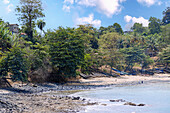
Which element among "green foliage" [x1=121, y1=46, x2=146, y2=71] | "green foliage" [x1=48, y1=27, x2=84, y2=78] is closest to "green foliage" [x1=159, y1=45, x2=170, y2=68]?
"green foliage" [x1=121, y1=46, x2=146, y2=71]

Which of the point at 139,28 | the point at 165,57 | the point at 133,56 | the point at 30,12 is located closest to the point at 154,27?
the point at 139,28

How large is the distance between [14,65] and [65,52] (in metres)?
9.52

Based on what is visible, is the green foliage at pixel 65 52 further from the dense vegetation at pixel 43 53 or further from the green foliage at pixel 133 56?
the green foliage at pixel 133 56

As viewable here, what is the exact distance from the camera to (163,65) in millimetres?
65875

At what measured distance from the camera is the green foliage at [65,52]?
30.6 meters

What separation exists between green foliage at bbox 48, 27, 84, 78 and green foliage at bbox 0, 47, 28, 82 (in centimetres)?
805

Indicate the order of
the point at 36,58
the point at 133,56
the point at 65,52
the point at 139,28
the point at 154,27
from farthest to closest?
the point at 139,28 < the point at 154,27 < the point at 133,56 < the point at 65,52 < the point at 36,58

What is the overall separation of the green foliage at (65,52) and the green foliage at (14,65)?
26.4 feet

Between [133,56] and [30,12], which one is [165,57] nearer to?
[133,56]

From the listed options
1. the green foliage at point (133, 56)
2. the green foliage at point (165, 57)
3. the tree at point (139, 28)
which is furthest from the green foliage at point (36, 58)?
the tree at point (139, 28)

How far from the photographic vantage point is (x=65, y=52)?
30.4 m

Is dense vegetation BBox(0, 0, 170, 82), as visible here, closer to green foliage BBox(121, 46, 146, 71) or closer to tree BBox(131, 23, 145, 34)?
green foliage BBox(121, 46, 146, 71)

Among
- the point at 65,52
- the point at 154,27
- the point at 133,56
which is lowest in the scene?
the point at 65,52

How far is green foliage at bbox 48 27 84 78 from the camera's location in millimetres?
30594
